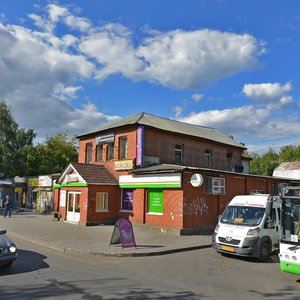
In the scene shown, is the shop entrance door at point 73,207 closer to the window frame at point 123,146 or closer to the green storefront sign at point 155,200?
the window frame at point 123,146

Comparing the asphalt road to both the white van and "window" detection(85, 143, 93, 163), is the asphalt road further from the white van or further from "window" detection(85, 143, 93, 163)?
"window" detection(85, 143, 93, 163)

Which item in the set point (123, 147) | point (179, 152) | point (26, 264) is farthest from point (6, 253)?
point (179, 152)

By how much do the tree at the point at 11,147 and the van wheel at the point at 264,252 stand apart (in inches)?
1519

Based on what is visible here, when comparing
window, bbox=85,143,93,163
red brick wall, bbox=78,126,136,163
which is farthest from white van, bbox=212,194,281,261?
window, bbox=85,143,93,163

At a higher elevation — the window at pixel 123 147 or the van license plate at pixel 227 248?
the window at pixel 123 147

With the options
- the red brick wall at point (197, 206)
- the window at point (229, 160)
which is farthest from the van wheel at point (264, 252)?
the window at point (229, 160)

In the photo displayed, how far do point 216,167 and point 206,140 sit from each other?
2.60 meters

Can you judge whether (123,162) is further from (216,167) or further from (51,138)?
(51,138)

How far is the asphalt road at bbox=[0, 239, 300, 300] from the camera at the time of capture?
7.70 meters

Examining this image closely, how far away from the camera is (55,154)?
4981 centimetres

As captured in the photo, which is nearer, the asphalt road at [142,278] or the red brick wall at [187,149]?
the asphalt road at [142,278]

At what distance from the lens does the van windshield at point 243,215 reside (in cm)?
1310

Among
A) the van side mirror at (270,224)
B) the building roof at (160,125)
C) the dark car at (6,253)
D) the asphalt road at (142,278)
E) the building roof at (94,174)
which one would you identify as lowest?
the asphalt road at (142,278)

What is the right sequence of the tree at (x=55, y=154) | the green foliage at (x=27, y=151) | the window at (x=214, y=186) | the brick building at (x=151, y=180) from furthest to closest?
the tree at (x=55, y=154), the green foliage at (x=27, y=151), the window at (x=214, y=186), the brick building at (x=151, y=180)
